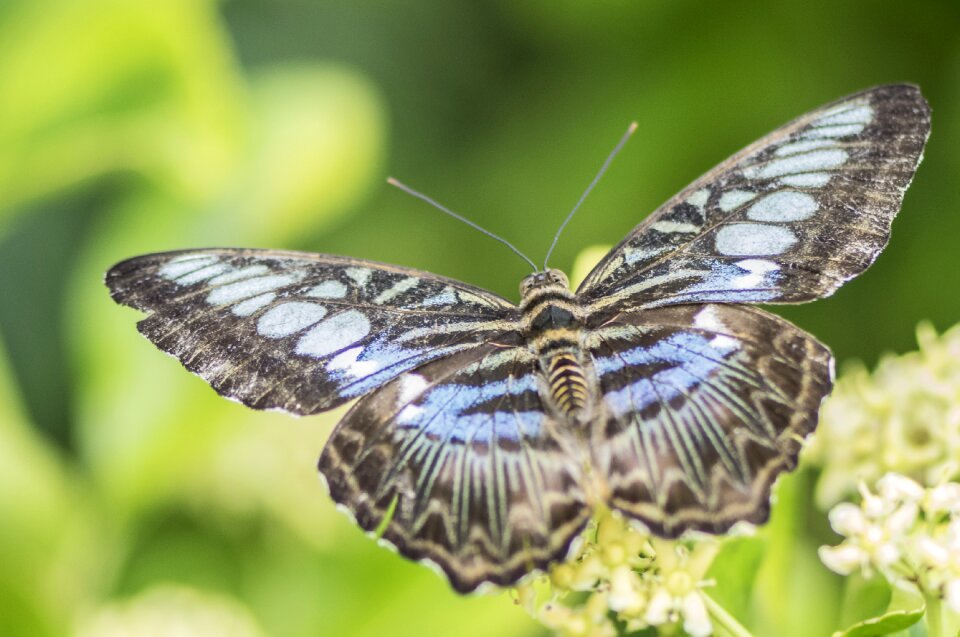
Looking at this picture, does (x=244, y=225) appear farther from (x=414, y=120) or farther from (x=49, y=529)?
(x=414, y=120)

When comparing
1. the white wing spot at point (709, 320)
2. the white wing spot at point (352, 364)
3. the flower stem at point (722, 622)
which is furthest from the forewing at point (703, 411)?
the white wing spot at point (352, 364)

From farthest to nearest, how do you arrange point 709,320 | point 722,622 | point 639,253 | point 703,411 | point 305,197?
point 305,197 < point 639,253 < point 709,320 < point 703,411 < point 722,622

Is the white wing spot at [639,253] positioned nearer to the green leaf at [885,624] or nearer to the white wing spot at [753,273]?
the white wing spot at [753,273]

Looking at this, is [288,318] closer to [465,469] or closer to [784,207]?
[465,469]

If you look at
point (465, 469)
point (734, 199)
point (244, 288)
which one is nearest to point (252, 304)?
point (244, 288)

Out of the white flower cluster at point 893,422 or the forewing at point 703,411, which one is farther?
the white flower cluster at point 893,422

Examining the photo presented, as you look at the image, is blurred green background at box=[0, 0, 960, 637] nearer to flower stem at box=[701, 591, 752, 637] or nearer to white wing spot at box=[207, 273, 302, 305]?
flower stem at box=[701, 591, 752, 637]
